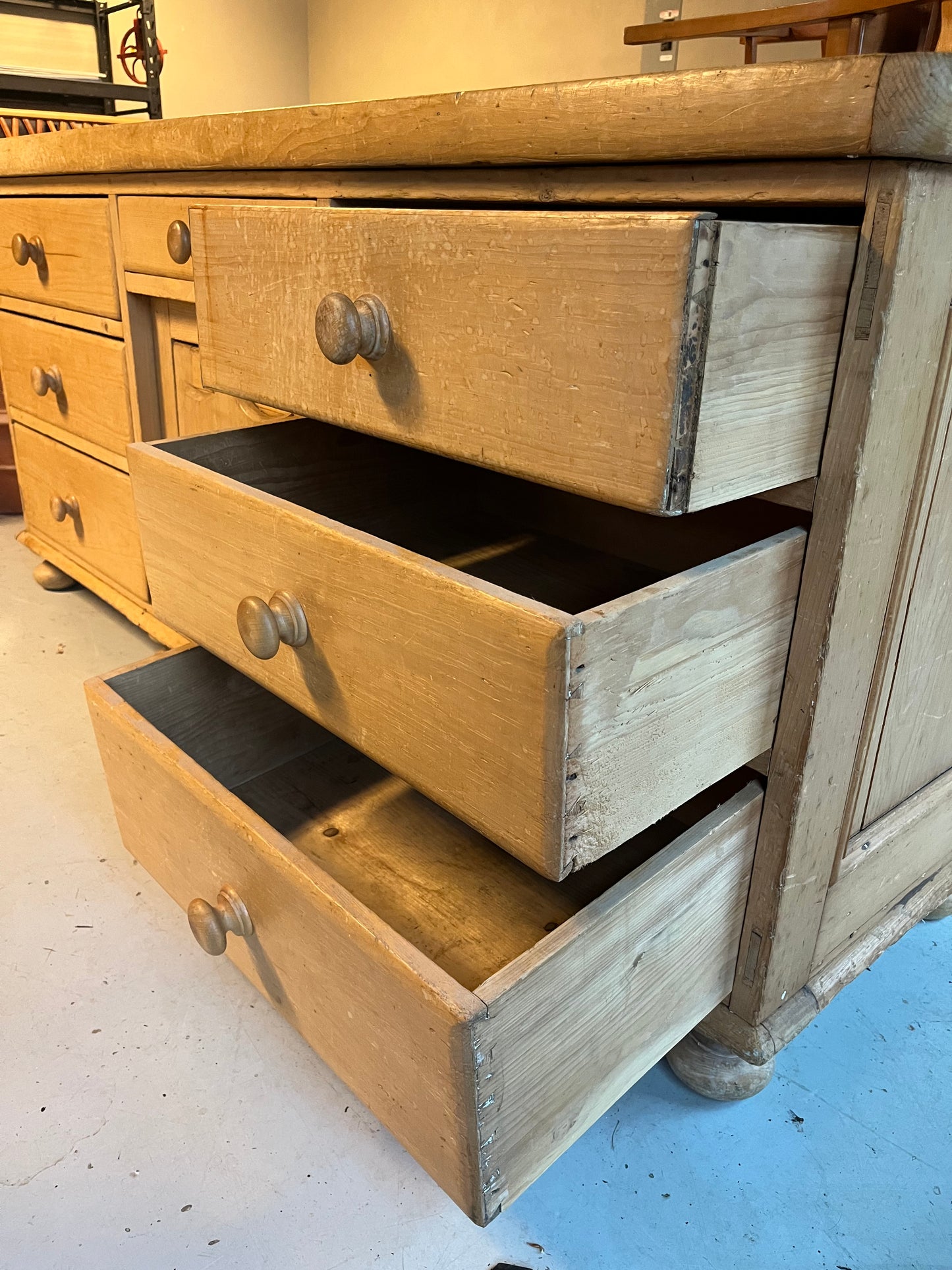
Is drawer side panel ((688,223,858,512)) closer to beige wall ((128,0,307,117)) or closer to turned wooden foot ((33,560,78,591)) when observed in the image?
turned wooden foot ((33,560,78,591))

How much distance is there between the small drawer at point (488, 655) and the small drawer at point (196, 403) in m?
0.24

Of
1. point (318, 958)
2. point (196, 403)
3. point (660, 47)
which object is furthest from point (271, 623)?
point (660, 47)

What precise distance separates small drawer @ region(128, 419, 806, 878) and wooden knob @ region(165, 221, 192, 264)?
0.24 m

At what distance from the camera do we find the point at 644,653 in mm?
452

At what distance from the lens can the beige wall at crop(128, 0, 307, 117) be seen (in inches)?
115

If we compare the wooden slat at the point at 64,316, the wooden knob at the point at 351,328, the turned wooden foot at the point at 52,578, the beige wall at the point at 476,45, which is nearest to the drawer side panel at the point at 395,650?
the wooden knob at the point at 351,328

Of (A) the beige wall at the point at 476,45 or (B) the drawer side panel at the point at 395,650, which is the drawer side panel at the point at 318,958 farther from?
(A) the beige wall at the point at 476,45

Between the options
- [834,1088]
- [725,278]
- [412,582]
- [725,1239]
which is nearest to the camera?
[725,278]

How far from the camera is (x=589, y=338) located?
1.42 ft

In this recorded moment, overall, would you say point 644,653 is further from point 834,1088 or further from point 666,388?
point 834,1088

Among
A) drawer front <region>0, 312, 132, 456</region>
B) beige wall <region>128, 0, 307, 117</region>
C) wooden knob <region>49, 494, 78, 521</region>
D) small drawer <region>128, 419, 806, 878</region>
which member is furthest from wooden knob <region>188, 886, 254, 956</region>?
beige wall <region>128, 0, 307, 117</region>

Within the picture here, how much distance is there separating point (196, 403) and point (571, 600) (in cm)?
57

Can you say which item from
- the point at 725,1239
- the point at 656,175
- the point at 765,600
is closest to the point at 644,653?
the point at 765,600

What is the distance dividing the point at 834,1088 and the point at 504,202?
0.72 meters
